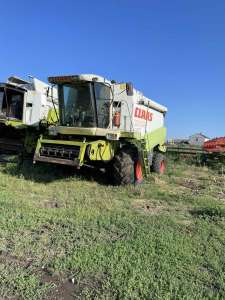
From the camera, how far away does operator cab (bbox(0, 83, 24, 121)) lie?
1398 centimetres

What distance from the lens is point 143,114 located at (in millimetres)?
11898

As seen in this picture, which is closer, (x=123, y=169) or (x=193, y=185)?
(x=123, y=169)

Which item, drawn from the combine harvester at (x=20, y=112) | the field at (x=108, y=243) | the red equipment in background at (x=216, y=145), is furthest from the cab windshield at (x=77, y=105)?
the red equipment in background at (x=216, y=145)

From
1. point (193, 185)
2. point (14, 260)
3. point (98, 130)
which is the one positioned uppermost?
point (98, 130)

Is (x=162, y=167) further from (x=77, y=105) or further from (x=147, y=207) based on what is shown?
(x=147, y=207)

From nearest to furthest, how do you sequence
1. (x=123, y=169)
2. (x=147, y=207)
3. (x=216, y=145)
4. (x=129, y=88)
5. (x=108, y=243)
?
(x=108, y=243), (x=147, y=207), (x=123, y=169), (x=129, y=88), (x=216, y=145)

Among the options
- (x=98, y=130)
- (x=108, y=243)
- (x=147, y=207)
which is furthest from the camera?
(x=98, y=130)

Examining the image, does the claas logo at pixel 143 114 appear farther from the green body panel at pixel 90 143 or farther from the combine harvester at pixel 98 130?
the green body panel at pixel 90 143

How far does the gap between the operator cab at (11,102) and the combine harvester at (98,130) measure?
3.63m

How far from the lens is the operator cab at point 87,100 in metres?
10.3

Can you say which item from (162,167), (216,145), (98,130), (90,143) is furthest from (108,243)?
(216,145)

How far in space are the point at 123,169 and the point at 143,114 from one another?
Answer: 269 cm

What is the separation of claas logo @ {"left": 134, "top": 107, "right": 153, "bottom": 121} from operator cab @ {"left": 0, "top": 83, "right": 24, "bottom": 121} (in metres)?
4.66

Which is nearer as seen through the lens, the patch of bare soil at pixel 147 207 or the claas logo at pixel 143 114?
the patch of bare soil at pixel 147 207
